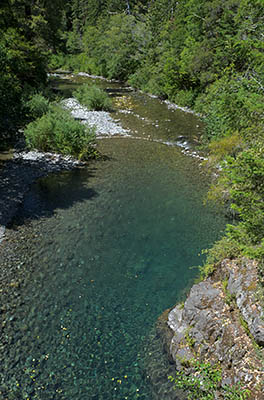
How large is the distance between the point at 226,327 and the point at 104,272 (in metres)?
3.83

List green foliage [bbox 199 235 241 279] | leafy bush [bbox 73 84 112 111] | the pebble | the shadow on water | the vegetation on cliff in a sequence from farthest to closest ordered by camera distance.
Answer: leafy bush [bbox 73 84 112 111] → the pebble → the shadow on water → green foliage [bbox 199 235 241 279] → the vegetation on cliff

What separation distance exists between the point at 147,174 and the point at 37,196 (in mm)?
5370

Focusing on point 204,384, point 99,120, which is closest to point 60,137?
point 99,120

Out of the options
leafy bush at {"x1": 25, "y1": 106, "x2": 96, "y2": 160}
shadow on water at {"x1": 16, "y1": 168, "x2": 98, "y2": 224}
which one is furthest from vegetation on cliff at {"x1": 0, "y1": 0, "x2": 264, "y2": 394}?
shadow on water at {"x1": 16, "y1": 168, "x2": 98, "y2": 224}

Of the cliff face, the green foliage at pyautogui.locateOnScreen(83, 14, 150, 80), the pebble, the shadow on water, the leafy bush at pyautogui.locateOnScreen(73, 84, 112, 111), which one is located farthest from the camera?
the green foliage at pyautogui.locateOnScreen(83, 14, 150, 80)

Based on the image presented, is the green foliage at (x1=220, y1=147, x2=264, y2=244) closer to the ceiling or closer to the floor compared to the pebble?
closer to the ceiling

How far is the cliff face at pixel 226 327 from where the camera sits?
4733 mm

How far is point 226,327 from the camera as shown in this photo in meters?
5.40

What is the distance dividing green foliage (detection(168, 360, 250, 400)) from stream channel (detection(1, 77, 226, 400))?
1.63ft

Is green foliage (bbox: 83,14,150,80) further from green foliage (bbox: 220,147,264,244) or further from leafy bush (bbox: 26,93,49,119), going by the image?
green foliage (bbox: 220,147,264,244)

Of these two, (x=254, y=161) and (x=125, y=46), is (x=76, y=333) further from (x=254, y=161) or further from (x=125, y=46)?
(x=125, y=46)

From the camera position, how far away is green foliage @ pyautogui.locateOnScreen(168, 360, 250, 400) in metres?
4.59

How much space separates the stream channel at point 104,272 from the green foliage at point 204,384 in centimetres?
50

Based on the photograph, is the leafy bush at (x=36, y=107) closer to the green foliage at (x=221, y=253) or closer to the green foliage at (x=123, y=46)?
the green foliage at (x=221, y=253)
